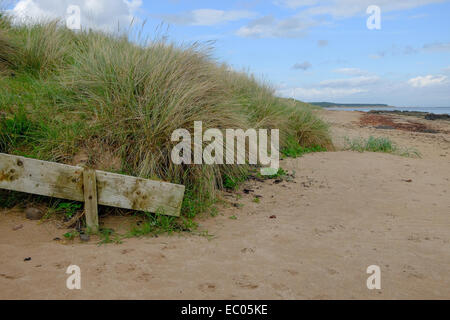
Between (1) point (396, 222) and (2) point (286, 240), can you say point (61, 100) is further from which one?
(1) point (396, 222)

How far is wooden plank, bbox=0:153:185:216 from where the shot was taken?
12.2 feet

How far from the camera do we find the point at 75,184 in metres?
3.73

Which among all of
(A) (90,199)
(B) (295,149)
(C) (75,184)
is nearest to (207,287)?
(A) (90,199)

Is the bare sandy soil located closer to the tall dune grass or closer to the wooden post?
the wooden post

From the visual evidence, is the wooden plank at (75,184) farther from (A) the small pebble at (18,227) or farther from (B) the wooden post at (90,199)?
(A) the small pebble at (18,227)

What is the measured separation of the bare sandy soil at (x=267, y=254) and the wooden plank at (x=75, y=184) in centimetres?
34

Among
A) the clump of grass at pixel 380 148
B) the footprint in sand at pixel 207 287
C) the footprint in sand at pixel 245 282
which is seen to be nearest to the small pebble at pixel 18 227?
the footprint in sand at pixel 207 287

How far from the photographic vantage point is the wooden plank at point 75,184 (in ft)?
12.2

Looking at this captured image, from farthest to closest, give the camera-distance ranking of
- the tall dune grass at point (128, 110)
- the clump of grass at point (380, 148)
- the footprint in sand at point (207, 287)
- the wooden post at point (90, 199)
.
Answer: the clump of grass at point (380, 148)
the tall dune grass at point (128, 110)
the wooden post at point (90, 199)
the footprint in sand at point (207, 287)

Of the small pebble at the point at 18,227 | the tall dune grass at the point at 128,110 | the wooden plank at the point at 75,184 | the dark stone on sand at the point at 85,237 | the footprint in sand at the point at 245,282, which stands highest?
the tall dune grass at the point at 128,110

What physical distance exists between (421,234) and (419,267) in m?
1.02

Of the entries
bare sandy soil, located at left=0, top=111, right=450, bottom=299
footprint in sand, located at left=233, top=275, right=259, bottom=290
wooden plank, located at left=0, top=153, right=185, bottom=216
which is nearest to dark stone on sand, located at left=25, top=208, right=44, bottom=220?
bare sandy soil, located at left=0, top=111, right=450, bottom=299

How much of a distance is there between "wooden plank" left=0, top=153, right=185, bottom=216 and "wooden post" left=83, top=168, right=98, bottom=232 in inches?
2.1

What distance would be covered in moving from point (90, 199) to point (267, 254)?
6.08ft
